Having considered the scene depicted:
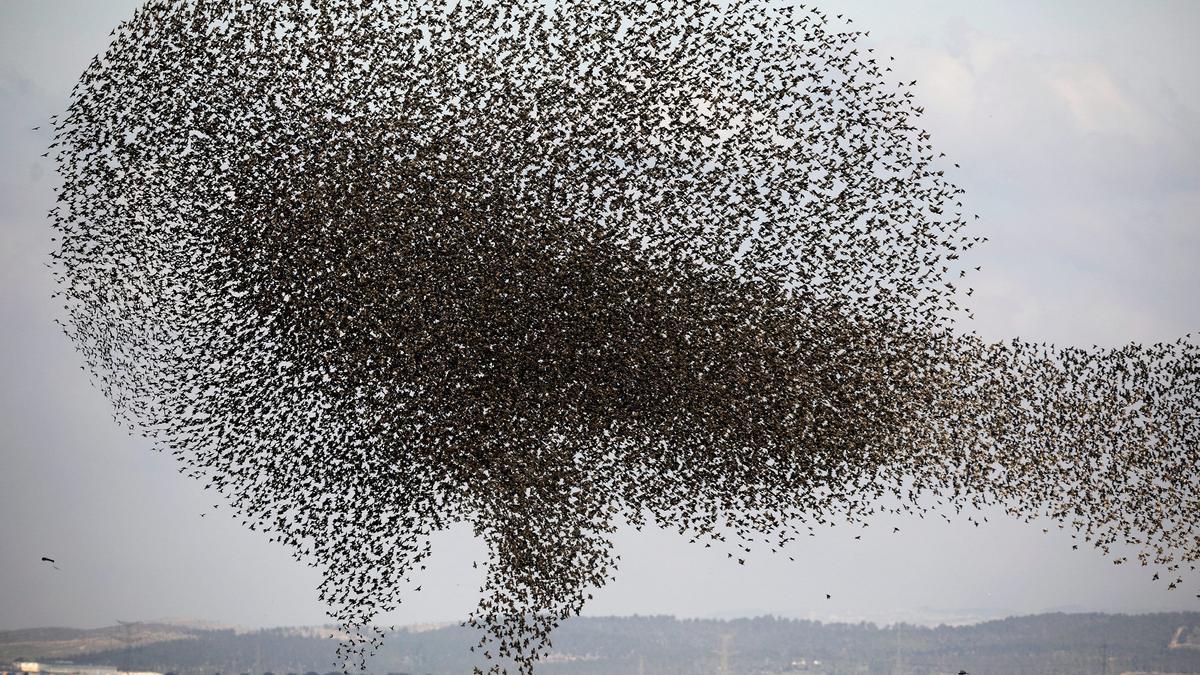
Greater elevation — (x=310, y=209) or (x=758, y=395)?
(x=310, y=209)

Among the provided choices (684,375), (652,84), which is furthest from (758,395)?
(652,84)

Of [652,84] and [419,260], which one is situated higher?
[652,84]

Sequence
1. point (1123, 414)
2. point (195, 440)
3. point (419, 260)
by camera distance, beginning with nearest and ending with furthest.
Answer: point (419, 260) < point (195, 440) < point (1123, 414)

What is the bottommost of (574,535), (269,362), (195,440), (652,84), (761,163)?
(574,535)

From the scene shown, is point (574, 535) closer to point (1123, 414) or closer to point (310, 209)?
point (310, 209)

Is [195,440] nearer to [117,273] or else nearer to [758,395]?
A: [117,273]

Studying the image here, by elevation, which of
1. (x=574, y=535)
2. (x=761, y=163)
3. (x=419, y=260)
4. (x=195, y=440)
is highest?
(x=761, y=163)

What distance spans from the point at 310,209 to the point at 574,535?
686 centimetres

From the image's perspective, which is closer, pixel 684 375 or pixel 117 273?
pixel 684 375

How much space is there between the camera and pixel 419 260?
63.2 ft

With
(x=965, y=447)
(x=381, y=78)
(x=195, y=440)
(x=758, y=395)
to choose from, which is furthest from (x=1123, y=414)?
(x=195, y=440)

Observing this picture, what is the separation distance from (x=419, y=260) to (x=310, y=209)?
204 cm

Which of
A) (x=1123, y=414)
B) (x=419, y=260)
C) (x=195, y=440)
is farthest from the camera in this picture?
(x=1123, y=414)

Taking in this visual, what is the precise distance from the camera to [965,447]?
71.3ft
